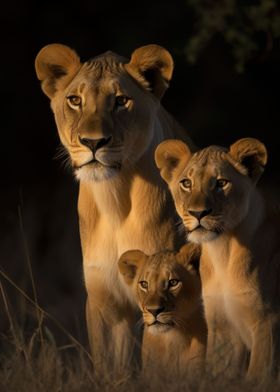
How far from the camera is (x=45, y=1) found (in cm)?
1122

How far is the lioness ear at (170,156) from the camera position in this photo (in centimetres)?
580

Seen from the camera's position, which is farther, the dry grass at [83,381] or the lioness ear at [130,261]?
the lioness ear at [130,261]

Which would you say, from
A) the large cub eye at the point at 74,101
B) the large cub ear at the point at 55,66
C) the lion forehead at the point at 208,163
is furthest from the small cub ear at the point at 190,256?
the large cub ear at the point at 55,66

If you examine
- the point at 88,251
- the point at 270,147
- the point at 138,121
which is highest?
the point at 138,121

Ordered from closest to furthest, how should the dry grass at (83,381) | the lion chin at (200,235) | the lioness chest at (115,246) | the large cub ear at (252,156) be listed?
the dry grass at (83,381) → the lion chin at (200,235) → the large cub ear at (252,156) → the lioness chest at (115,246)

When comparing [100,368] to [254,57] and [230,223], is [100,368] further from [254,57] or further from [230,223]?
[254,57]

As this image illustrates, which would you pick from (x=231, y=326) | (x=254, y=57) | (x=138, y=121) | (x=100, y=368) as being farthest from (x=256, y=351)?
(x=254, y=57)

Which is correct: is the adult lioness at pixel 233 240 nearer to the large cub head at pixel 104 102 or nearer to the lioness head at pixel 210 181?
the lioness head at pixel 210 181

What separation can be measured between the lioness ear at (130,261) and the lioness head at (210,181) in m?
0.28

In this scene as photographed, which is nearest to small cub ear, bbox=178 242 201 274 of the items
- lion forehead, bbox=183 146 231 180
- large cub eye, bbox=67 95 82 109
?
lion forehead, bbox=183 146 231 180

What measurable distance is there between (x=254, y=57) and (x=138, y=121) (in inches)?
202

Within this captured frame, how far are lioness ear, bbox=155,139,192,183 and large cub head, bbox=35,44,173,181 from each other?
0.40 feet

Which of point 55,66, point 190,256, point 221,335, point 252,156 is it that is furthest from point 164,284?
point 55,66

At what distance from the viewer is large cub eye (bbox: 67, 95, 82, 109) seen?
19.3 feet
